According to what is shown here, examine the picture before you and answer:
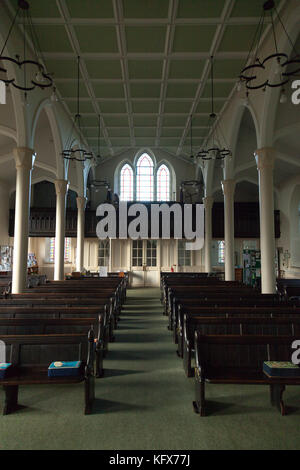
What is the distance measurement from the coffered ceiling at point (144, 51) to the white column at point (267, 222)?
3440 mm

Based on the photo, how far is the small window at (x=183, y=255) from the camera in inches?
796

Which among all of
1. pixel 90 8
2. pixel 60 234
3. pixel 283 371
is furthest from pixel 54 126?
pixel 283 371

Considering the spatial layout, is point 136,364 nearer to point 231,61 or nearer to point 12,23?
point 12,23

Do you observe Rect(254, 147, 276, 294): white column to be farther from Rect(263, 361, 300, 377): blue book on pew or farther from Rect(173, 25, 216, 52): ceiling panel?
Rect(263, 361, 300, 377): blue book on pew

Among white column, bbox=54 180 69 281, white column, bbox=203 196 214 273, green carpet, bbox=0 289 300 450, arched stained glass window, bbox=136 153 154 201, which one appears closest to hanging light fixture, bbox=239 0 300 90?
green carpet, bbox=0 289 300 450

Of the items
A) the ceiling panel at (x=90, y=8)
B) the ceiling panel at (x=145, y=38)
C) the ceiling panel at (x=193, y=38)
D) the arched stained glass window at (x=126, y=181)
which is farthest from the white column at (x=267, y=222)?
the arched stained glass window at (x=126, y=181)

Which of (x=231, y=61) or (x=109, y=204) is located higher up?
(x=231, y=61)

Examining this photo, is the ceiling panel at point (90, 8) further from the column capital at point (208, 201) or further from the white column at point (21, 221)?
the column capital at point (208, 201)

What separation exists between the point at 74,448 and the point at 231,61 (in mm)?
11266

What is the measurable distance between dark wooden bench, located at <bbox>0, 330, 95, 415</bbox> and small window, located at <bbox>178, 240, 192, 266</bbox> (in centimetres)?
1617

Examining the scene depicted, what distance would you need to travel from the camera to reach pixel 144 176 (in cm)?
2164

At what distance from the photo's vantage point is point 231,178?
14477 mm

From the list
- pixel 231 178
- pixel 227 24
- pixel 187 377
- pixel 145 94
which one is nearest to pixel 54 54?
pixel 145 94
